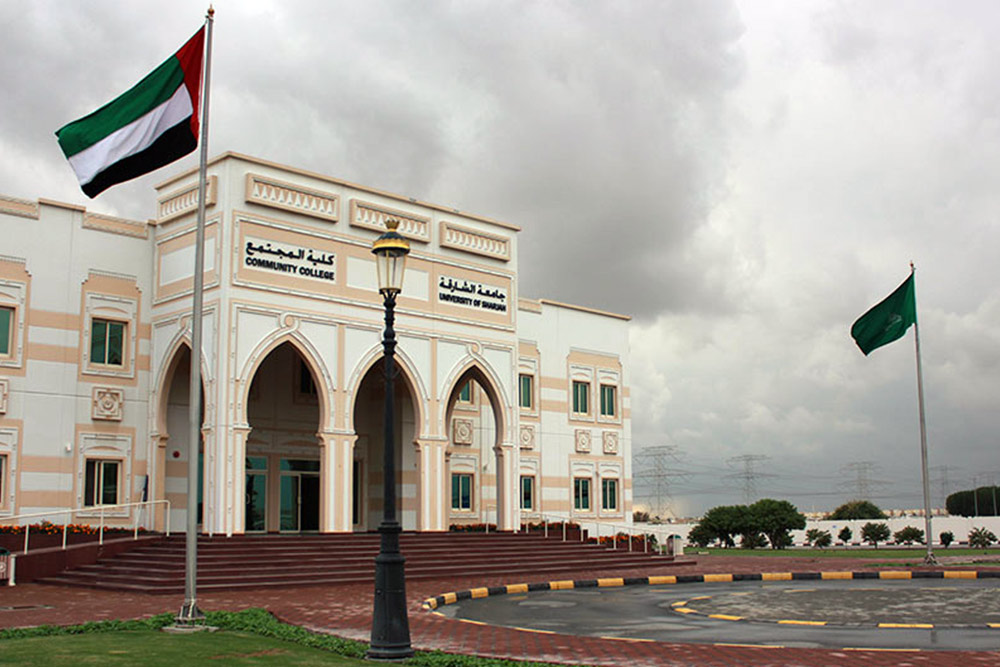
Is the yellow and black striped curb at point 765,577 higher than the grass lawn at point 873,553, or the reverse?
the yellow and black striped curb at point 765,577

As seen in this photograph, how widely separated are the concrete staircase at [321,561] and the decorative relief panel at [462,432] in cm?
631

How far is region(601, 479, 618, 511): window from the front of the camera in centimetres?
4225

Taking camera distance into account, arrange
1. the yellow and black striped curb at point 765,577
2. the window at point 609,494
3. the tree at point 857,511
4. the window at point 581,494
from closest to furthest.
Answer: the yellow and black striped curb at point 765,577 < the window at point 581,494 < the window at point 609,494 < the tree at point 857,511

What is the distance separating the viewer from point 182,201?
95.2ft

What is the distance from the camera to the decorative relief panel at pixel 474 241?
108 feet

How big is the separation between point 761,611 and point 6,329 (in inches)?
824

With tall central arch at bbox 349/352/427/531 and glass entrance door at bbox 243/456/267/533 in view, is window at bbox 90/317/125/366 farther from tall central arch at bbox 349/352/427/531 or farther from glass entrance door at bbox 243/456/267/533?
tall central arch at bbox 349/352/427/531

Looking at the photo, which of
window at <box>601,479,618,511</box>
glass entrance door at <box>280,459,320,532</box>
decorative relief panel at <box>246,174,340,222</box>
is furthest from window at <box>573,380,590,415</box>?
decorative relief panel at <box>246,174,340,222</box>

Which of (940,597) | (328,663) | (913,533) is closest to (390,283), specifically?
(328,663)

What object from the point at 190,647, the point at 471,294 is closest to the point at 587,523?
the point at 471,294

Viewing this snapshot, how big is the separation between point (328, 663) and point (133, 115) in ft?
29.3

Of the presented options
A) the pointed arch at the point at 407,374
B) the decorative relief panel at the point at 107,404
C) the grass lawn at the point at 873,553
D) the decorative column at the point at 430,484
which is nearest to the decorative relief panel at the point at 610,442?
the grass lawn at the point at 873,553

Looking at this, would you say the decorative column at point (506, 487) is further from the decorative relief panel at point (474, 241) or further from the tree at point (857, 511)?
the tree at point (857, 511)

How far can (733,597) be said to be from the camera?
1978 cm
